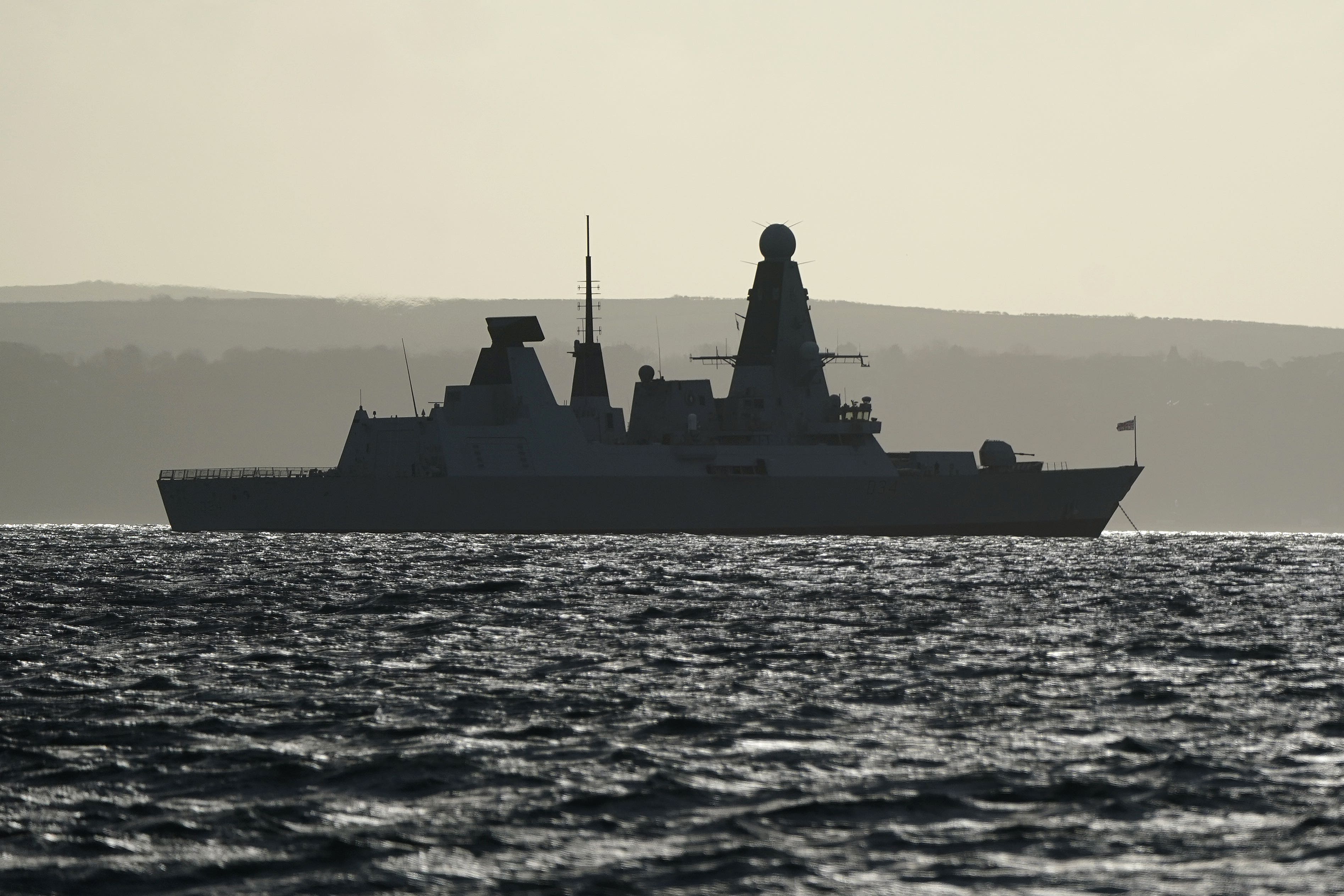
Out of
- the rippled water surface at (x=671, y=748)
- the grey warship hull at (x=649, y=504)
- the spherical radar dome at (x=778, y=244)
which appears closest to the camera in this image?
the rippled water surface at (x=671, y=748)

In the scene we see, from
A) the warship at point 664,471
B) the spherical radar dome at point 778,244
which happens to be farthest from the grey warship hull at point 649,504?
the spherical radar dome at point 778,244

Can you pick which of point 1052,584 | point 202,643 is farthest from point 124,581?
point 1052,584

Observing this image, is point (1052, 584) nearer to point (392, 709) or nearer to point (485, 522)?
point (392, 709)

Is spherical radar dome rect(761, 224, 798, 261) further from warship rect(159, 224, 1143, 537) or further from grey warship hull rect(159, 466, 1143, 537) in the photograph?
grey warship hull rect(159, 466, 1143, 537)

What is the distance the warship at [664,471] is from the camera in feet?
189

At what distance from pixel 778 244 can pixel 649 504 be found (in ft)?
49.9

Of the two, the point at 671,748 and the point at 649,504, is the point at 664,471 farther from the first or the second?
the point at 671,748

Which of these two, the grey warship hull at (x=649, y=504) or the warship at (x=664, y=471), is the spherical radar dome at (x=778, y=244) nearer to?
the warship at (x=664, y=471)

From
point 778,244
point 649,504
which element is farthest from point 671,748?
point 778,244

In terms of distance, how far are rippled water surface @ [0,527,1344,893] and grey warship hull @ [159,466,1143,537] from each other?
104 ft

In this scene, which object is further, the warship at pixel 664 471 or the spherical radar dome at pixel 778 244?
the spherical radar dome at pixel 778 244

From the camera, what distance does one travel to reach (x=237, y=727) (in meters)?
12.3

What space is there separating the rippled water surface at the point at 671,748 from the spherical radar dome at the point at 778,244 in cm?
4279

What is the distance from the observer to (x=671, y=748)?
11.2 meters
